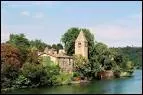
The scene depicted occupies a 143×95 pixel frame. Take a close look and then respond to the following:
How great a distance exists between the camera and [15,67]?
3416cm

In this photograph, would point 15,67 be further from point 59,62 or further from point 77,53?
point 77,53

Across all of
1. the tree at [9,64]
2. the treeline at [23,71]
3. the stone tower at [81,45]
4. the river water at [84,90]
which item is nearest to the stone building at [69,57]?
the stone tower at [81,45]

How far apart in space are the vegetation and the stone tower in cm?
116

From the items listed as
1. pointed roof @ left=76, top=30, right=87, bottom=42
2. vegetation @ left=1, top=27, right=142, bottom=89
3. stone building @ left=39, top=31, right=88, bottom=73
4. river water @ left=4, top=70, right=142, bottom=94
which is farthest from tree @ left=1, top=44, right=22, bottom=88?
pointed roof @ left=76, top=30, right=87, bottom=42

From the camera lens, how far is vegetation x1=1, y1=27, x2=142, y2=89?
110ft

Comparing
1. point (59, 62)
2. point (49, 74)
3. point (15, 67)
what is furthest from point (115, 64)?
point (15, 67)

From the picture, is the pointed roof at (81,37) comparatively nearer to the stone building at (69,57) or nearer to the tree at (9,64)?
the stone building at (69,57)

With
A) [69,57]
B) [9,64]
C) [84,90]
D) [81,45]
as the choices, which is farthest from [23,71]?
[81,45]

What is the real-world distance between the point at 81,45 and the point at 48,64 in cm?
814

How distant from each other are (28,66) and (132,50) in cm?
8057

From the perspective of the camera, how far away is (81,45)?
49.0 metres

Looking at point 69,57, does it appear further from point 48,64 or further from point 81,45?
point 48,64

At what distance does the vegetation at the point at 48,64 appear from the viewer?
33594mm

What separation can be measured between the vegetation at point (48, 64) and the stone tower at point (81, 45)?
45.6 inches
